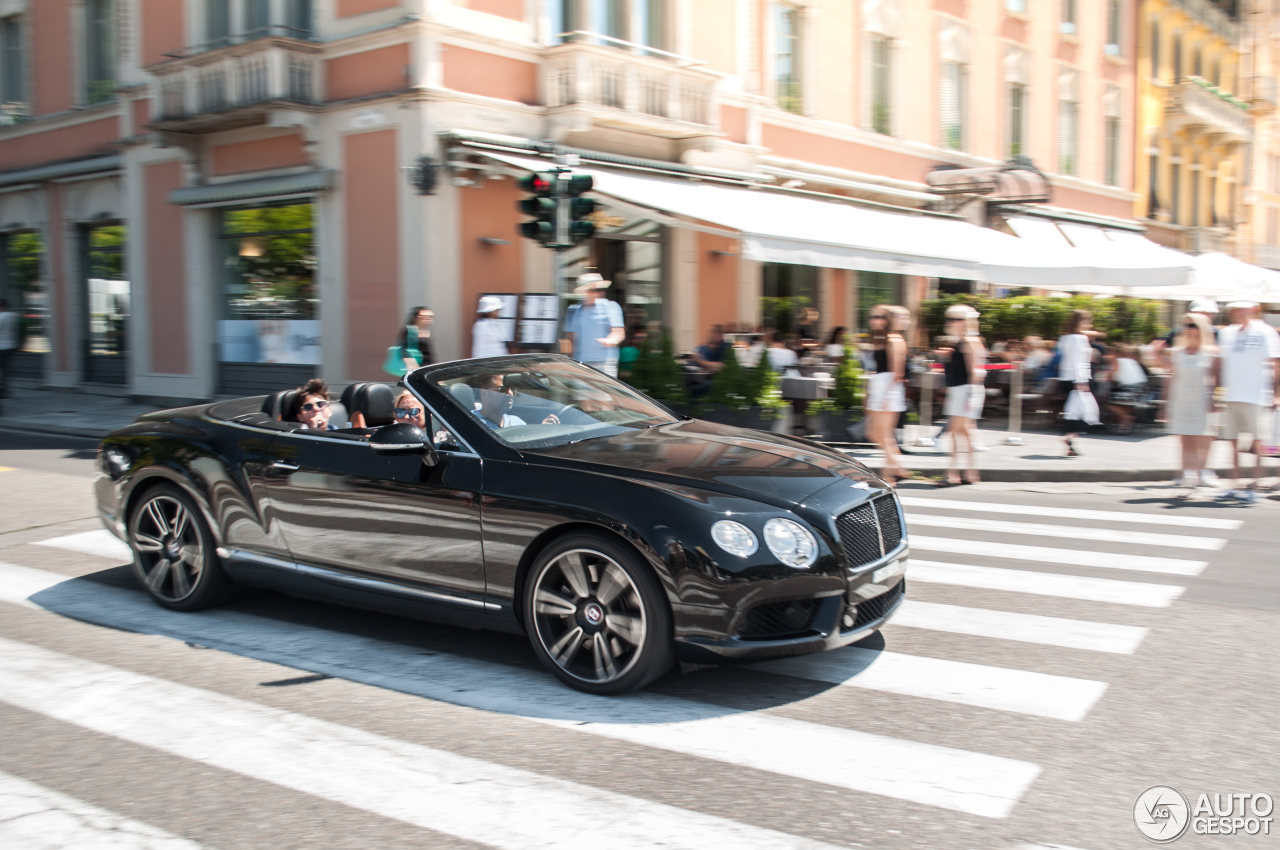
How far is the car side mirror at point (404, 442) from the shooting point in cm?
470

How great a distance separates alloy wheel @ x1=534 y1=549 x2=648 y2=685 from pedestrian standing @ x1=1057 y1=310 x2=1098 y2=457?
930cm

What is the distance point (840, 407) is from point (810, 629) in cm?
886

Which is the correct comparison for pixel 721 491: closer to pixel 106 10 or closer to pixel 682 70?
pixel 682 70

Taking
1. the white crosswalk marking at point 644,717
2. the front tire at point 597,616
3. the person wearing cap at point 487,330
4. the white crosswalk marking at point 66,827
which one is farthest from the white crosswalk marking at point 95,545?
the person wearing cap at point 487,330

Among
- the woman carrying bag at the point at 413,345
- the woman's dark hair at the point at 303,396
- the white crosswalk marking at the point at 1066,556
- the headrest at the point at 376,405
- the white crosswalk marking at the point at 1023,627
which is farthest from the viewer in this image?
the woman carrying bag at the point at 413,345

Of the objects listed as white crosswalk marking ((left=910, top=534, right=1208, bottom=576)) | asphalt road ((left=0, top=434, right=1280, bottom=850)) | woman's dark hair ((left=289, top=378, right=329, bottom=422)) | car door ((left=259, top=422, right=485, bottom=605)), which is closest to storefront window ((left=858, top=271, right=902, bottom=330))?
white crosswalk marking ((left=910, top=534, right=1208, bottom=576))

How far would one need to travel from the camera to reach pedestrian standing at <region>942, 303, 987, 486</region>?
10648 millimetres

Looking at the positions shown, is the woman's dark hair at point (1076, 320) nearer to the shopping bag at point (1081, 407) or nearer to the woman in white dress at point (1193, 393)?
the shopping bag at point (1081, 407)

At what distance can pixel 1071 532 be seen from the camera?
312 inches

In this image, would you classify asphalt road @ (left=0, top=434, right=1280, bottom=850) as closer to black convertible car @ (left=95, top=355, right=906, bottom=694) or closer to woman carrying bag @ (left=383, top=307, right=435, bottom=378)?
black convertible car @ (left=95, top=355, right=906, bottom=694)

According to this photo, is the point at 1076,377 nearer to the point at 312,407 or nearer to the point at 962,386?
the point at 962,386

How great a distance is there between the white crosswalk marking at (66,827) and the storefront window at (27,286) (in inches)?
812

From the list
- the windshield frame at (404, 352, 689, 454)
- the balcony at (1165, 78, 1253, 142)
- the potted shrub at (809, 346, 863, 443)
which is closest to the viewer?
the windshield frame at (404, 352, 689, 454)

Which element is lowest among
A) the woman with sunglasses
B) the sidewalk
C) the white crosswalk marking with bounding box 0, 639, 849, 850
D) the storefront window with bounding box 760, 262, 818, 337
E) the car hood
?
the white crosswalk marking with bounding box 0, 639, 849, 850
